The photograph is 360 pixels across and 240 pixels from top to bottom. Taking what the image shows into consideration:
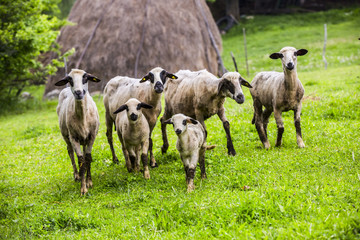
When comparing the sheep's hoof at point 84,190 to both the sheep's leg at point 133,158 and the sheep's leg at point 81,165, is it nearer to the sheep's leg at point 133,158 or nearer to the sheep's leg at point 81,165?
the sheep's leg at point 81,165

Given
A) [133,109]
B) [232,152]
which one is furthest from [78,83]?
[232,152]

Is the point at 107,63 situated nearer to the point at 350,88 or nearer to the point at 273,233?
the point at 350,88

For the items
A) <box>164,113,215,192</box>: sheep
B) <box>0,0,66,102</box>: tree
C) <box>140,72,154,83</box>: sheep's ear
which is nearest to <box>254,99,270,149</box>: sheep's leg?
<box>164,113,215,192</box>: sheep

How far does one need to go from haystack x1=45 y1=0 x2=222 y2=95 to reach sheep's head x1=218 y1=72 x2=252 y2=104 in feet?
38.1

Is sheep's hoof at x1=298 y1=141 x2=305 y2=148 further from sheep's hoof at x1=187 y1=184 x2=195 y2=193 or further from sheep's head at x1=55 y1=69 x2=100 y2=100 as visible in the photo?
sheep's head at x1=55 y1=69 x2=100 y2=100

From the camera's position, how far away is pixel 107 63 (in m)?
20.3

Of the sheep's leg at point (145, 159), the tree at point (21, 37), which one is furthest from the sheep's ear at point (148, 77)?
the tree at point (21, 37)

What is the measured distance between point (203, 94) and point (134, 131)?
177 centimetres

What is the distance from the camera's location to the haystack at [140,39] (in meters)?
20.2

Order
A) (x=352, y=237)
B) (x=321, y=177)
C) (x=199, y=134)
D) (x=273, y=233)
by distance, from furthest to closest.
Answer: (x=199, y=134)
(x=321, y=177)
(x=273, y=233)
(x=352, y=237)

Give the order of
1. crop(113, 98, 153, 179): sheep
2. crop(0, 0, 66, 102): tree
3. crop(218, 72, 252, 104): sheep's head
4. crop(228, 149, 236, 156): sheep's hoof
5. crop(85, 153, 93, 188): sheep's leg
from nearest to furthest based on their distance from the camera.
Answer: crop(113, 98, 153, 179): sheep, crop(218, 72, 252, 104): sheep's head, crop(85, 153, 93, 188): sheep's leg, crop(228, 149, 236, 156): sheep's hoof, crop(0, 0, 66, 102): tree

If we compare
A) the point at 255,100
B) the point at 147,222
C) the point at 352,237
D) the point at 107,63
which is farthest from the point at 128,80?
the point at 107,63

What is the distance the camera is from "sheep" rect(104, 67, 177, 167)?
28.3ft

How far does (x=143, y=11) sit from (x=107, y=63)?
10.9 feet
